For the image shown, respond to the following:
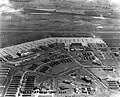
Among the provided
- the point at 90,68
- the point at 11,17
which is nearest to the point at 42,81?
the point at 90,68

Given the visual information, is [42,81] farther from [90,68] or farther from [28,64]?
[90,68]

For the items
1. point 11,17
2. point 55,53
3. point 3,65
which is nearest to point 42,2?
point 11,17

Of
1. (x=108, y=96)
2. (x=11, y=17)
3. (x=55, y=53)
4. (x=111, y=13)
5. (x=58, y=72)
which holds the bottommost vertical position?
(x=108, y=96)

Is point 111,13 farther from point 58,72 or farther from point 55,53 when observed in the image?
point 58,72

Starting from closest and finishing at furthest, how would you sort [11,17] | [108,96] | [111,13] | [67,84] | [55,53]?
[108,96], [67,84], [55,53], [11,17], [111,13]

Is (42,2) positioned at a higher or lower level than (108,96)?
higher

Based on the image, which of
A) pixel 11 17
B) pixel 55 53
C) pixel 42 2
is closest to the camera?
pixel 55 53

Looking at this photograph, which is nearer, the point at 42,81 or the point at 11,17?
the point at 42,81
